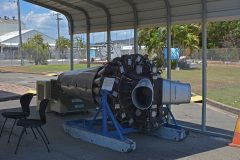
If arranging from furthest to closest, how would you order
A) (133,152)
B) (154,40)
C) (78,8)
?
(154,40) < (78,8) < (133,152)

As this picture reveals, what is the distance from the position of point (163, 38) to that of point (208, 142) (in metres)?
24.6

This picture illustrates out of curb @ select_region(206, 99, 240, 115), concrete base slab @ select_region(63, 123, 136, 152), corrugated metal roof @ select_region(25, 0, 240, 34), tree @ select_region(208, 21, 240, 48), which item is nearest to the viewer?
concrete base slab @ select_region(63, 123, 136, 152)

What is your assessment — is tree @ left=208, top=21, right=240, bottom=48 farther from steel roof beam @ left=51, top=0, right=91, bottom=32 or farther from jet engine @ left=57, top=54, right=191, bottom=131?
jet engine @ left=57, top=54, right=191, bottom=131

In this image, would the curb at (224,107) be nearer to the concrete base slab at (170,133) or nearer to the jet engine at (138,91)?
the concrete base slab at (170,133)

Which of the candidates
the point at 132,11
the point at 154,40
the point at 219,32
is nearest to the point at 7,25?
the point at 219,32

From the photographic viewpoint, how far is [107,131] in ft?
28.0

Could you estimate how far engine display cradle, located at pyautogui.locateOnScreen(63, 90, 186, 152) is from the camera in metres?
7.97

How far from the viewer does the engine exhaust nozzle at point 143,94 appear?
7.99 metres

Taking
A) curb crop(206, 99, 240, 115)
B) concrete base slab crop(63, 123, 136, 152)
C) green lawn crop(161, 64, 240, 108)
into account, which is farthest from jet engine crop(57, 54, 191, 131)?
green lawn crop(161, 64, 240, 108)

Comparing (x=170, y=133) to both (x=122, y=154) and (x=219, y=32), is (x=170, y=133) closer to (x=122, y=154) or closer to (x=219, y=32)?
(x=122, y=154)

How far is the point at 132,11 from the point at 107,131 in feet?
12.3

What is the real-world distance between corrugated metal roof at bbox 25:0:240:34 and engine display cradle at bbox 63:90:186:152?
240 centimetres

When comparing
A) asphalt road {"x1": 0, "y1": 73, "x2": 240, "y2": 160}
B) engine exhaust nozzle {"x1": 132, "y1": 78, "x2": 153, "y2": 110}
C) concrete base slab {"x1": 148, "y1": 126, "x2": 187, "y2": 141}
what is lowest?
asphalt road {"x1": 0, "y1": 73, "x2": 240, "y2": 160}

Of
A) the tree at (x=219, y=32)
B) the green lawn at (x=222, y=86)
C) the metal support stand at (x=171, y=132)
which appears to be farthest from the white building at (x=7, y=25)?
the metal support stand at (x=171, y=132)
